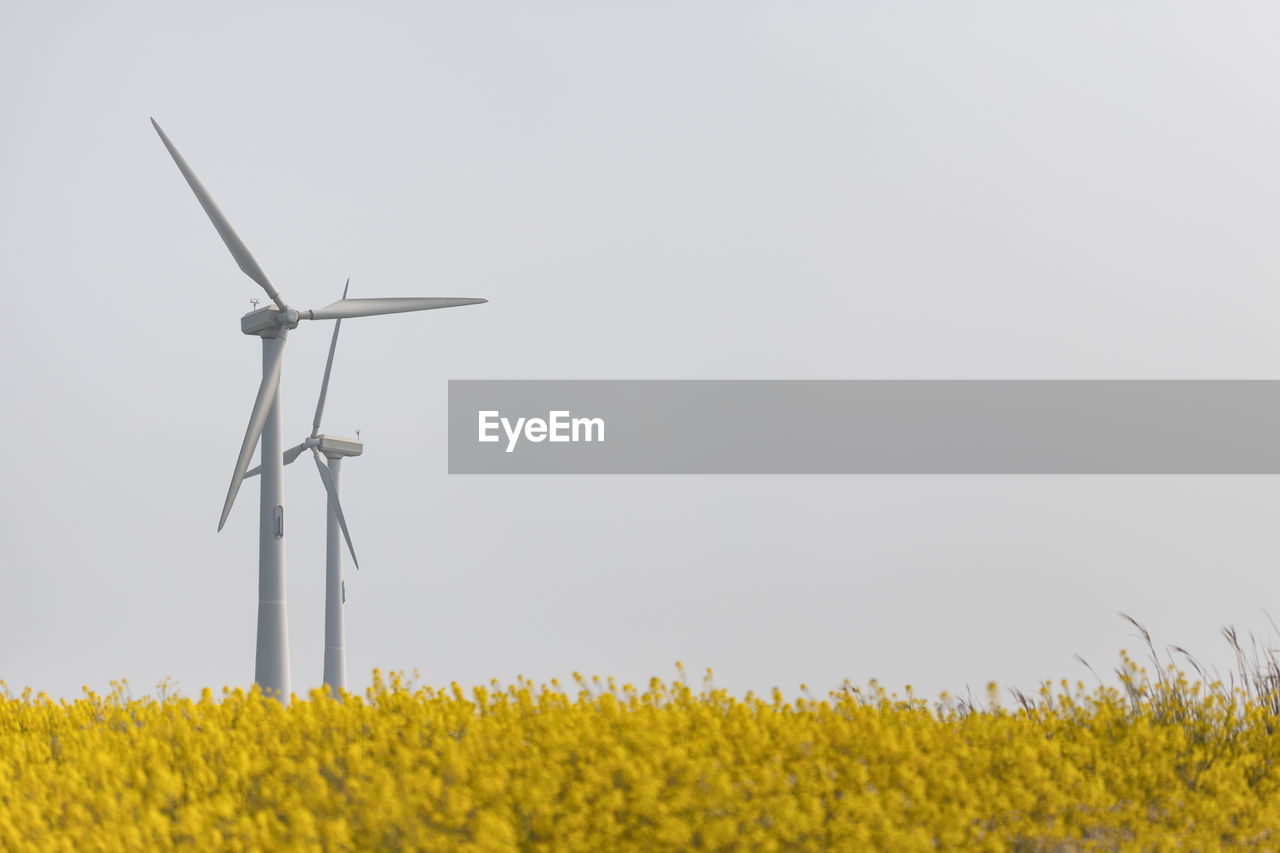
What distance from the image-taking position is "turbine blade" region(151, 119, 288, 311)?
26578 millimetres

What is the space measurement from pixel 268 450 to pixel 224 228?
5443 millimetres

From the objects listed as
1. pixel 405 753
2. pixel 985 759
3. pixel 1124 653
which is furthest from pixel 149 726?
pixel 1124 653

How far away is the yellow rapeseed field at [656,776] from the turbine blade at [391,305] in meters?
15.4

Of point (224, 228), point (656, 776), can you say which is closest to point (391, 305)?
point (224, 228)

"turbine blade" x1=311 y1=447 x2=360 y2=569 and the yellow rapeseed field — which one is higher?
"turbine blade" x1=311 y1=447 x2=360 y2=569

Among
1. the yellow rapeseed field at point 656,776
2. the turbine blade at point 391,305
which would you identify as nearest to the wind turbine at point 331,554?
the turbine blade at point 391,305

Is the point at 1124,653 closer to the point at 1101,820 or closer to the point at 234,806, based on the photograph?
the point at 1101,820

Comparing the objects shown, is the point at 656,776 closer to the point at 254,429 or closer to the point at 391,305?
the point at 254,429

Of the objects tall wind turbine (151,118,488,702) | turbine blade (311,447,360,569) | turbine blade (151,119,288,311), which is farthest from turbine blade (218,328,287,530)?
turbine blade (311,447,360,569)

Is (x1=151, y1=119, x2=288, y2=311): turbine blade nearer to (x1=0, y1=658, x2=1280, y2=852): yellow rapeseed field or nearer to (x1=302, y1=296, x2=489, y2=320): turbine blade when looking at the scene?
(x1=302, y1=296, x2=489, y2=320): turbine blade

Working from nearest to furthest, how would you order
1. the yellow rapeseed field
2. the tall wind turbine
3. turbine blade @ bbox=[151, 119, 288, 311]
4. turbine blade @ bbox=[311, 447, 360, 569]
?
1. the yellow rapeseed field
2. the tall wind turbine
3. turbine blade @ bbox=[151, 119, 288, 311]
4. turbine blade @ bbox=[311, 447, 360, 569]

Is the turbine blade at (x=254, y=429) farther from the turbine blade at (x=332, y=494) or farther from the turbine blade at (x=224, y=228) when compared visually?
the turbine blade at (x=332, y=494)

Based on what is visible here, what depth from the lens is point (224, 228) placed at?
2692cm

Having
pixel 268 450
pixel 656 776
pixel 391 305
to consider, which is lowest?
pixel 656 776
